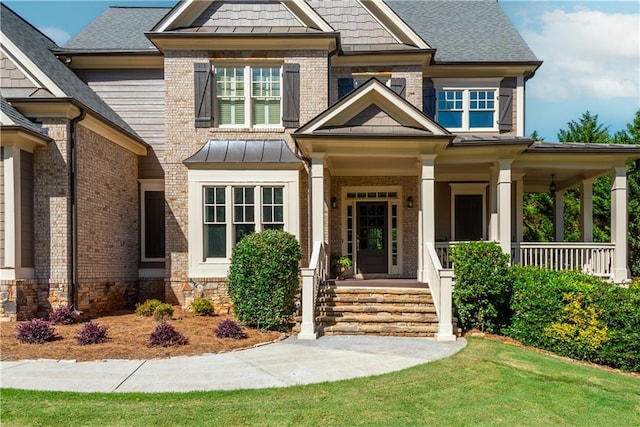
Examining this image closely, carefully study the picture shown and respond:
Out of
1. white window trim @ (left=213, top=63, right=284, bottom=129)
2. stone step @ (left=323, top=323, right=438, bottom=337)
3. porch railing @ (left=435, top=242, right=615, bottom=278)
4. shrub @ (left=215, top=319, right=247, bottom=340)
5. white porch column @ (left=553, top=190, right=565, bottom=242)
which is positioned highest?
white window trim @ (left=213, top=63, right=284, bottom=129)

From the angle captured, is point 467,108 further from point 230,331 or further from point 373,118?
point 230,331

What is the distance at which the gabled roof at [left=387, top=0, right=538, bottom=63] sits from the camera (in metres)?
16.3

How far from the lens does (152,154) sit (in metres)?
15.4

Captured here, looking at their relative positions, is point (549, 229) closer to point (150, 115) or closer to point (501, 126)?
point (501, 126)

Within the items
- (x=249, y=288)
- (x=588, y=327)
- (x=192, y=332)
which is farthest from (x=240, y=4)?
(x=588, y=327)

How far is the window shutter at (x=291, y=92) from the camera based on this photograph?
14039 millimetres

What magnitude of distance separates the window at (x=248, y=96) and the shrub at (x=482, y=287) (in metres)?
6.31

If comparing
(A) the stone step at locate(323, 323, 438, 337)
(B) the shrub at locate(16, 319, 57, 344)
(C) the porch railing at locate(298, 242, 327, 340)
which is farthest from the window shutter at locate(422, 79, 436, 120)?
(B) the shrub at locate(16, 319, 57, 344)

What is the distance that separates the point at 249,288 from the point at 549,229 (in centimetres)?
1825

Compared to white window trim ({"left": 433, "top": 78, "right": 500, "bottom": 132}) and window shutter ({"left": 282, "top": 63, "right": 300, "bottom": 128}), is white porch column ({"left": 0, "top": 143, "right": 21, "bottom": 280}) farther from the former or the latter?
white window trim ({"left": 433, "top": 78, "right": 500, "bottom": 132})

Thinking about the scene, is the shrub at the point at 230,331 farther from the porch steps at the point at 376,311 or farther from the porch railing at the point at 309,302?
the porch steps at the point at 376,311

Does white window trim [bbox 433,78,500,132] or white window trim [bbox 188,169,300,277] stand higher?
white window trim [bbox 433,78,500,132]

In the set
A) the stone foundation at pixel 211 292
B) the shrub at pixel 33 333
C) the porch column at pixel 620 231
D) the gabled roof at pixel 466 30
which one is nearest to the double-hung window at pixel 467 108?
the gabled roof at pixel 466 30

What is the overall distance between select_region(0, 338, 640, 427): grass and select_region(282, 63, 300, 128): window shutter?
8231 millimetres
